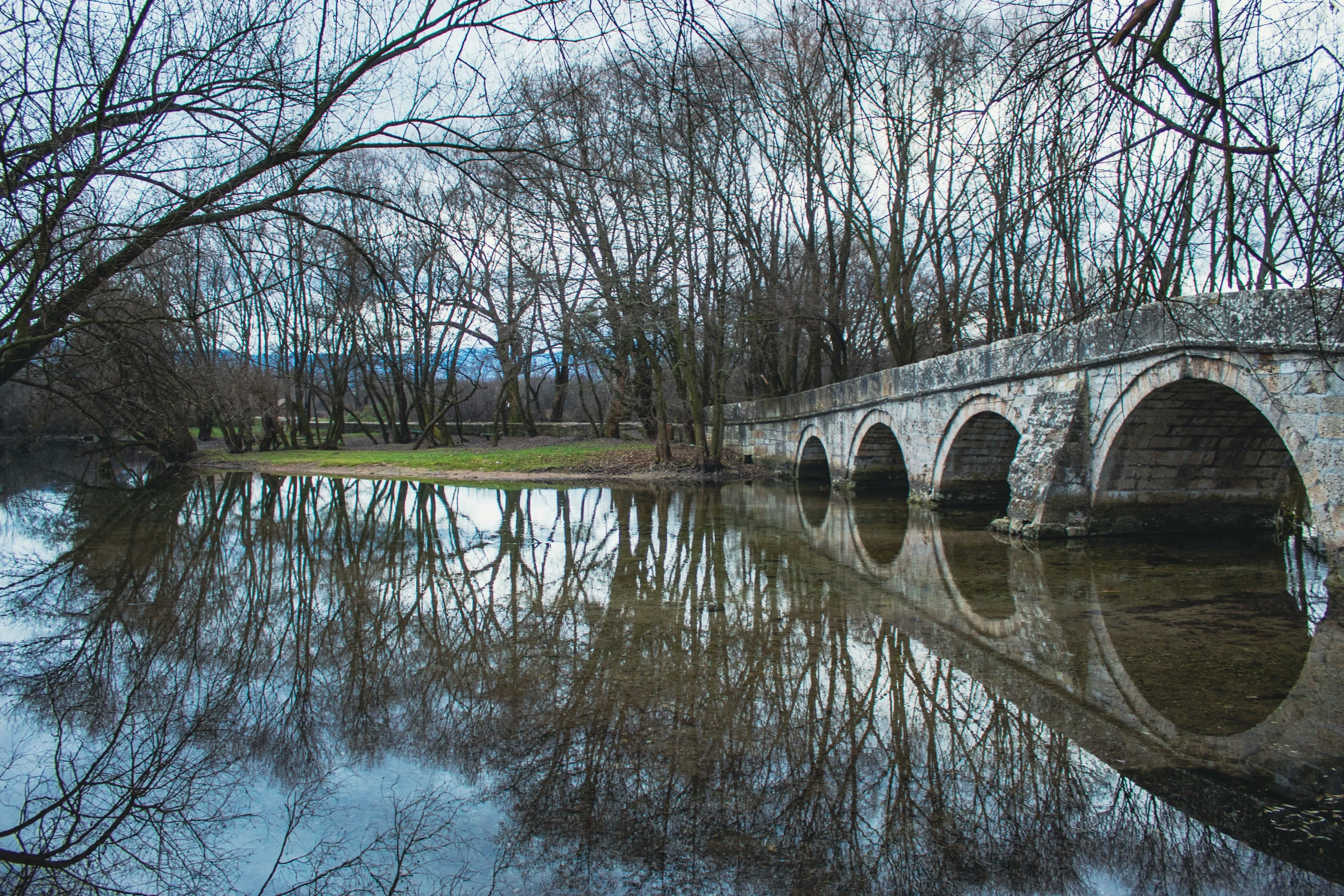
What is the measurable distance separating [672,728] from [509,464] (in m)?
17.9

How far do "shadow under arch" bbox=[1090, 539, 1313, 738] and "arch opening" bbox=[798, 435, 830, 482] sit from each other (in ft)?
37.6

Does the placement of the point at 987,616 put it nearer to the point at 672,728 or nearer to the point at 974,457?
the point at 672,728

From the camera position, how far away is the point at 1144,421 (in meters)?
8.76


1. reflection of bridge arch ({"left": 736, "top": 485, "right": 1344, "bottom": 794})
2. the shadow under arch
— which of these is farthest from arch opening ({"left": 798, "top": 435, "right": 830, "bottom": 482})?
the shadow under arch

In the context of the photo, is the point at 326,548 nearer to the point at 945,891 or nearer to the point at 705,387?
the point at 945,891

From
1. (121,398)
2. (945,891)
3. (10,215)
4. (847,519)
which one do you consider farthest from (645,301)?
(945,891)

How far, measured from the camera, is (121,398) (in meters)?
4.87

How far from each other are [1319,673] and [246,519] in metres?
12.2

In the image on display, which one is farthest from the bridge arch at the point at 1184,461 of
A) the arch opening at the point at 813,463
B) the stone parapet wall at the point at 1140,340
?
the arch opening at the point at 813,463

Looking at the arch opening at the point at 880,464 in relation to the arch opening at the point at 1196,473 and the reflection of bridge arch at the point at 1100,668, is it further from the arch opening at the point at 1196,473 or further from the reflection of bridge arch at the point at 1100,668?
the reflection of bridge arch at the point at 1100,668

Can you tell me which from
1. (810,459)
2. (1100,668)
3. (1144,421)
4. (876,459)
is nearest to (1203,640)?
(1100,668)

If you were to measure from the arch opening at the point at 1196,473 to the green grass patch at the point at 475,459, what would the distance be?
13.4 metres

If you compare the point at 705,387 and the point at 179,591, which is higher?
the point at 705,387

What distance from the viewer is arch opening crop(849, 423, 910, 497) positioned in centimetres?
1612
